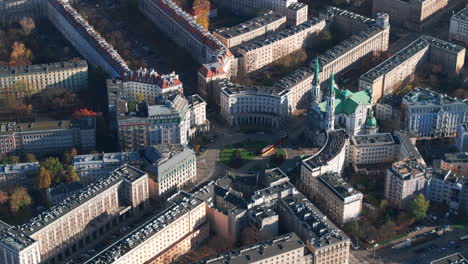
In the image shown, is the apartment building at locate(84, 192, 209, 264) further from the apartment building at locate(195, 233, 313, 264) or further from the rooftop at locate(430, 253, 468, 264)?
the rooftop at locate(430, 253, 468, 264)


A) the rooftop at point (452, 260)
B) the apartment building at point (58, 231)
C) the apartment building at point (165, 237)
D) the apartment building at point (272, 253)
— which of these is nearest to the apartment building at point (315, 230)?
the apartment building at point (272, 253)

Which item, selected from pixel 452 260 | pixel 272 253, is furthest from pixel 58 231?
pixel 452 260

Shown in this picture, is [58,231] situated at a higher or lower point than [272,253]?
lower

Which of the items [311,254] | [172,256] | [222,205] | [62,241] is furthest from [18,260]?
[311,254]

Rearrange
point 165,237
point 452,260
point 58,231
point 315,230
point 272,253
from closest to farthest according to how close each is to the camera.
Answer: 1. point 272,253
2. point 452,260
3. point 315,230
4. point 165,237
5. point 58,231

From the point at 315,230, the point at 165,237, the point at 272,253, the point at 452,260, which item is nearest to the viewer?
the point at 272,253

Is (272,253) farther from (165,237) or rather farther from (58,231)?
(58,231)

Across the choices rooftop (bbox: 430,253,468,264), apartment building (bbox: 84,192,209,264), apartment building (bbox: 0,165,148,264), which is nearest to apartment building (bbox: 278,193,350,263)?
apartment building (bbox: 84,192,209,264)
